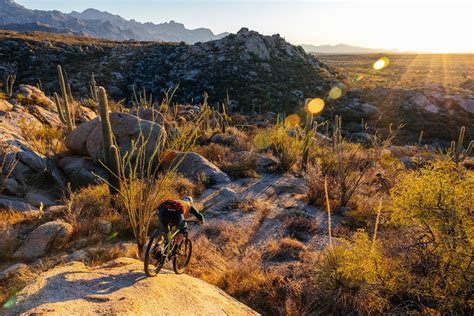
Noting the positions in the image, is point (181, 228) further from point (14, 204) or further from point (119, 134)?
point (119, 134)

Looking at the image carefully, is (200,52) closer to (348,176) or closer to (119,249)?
(348,176)

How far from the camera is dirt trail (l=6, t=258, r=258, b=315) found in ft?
10.0

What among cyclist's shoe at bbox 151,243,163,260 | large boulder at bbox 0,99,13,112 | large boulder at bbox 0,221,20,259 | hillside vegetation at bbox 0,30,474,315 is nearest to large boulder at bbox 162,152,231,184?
hillside vegetation at bbox 0,30,474,315

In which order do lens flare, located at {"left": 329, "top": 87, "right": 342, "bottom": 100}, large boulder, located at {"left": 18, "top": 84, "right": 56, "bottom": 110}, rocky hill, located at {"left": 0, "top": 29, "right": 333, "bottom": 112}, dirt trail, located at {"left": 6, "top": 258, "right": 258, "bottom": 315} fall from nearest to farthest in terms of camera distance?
1. dirt trail, located at {"left": 6, "top": 258, "right": 258, "bottom": 315}
2. large boulder, located at {"left": 18, "top": 84, "right": 56, "bottom": 110}
3. rocky hill, located at {"left": 0, "top": 29, "right": 333, "bottom": 112}
4. lens flare, located at {"left": 329, "top": 87, "right": 342, "bottom": 100}

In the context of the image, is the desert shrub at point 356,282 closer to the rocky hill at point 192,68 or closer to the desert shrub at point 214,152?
the desert shrub at point 214,152

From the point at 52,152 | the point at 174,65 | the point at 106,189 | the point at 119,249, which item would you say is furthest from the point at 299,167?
the point at 174,65

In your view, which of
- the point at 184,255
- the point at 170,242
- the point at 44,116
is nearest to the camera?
the point at 170,242

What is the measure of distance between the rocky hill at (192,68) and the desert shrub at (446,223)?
2375 centimetres

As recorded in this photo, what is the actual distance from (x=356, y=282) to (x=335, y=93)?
27.8 meters

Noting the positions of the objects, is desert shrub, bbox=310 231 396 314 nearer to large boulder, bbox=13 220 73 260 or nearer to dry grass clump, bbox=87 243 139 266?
dry grass clump, bbox=87 243 139 266

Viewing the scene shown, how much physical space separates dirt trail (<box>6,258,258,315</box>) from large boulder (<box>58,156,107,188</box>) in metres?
5.63

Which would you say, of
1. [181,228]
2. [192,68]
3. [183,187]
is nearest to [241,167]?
[183,187]

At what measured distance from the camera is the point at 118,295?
132 inches

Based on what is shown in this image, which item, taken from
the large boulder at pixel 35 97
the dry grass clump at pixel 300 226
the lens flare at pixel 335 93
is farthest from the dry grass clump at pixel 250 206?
the lens flare at pixel 335 93
